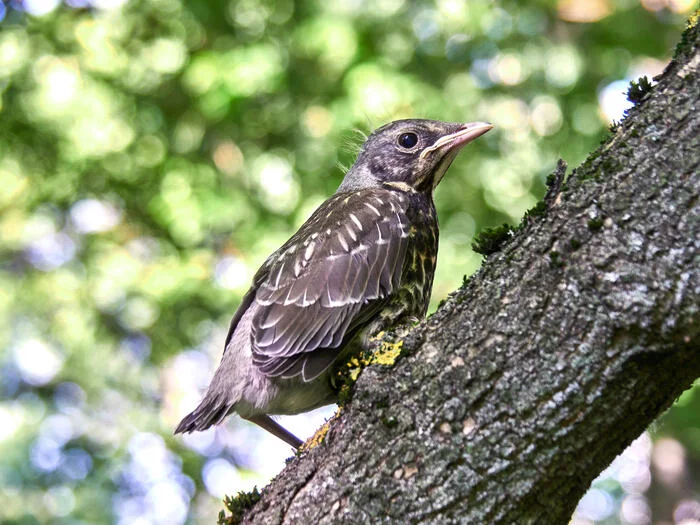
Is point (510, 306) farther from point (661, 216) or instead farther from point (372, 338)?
point (372, 338)

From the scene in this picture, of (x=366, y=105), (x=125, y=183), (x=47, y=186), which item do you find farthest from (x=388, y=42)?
(x=47, y=186)

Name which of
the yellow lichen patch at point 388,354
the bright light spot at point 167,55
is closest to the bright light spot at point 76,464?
the bright light spot at point 167,55

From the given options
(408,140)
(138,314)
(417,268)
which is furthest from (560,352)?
(138,314)

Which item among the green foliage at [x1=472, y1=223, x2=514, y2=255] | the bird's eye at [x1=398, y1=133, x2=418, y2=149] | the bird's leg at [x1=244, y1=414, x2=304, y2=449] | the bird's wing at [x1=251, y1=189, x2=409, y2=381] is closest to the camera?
the green foliage at [x1=472, y1=223, x2=514, y2=255]

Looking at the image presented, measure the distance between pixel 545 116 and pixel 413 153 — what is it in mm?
2445

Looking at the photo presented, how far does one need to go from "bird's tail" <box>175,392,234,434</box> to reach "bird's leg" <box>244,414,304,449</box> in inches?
9.5

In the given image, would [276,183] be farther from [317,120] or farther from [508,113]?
[508,113]

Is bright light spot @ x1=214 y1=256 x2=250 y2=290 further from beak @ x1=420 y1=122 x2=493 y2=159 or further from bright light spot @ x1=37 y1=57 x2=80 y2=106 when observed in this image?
beak @ x1=420 y1=122 x2=493 y2=159

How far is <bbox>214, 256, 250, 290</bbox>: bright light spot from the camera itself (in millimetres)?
6906

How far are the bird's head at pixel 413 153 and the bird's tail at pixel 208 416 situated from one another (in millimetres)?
1653

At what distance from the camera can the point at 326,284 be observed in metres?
3.70

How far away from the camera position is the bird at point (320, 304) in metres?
3.50

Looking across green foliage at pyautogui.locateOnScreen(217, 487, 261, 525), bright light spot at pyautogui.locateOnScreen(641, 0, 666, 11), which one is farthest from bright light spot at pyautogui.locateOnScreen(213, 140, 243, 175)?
green foliage at pyautogui.locateOnScreen(217, 487, 261, 525)

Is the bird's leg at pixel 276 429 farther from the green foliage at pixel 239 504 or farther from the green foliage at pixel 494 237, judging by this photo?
the green foliage at pixel 494 237
